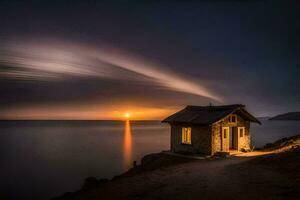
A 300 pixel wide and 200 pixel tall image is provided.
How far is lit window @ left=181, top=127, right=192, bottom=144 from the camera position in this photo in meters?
27.3

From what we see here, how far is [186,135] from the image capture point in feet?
91.5

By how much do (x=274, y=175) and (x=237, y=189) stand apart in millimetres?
3092

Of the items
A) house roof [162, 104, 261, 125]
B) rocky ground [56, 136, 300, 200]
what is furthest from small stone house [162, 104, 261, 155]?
rocky ground [56, 136, 300, 200]

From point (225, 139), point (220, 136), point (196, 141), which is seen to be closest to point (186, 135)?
point (196, 141)

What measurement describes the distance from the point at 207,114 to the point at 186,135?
3173 millimetres

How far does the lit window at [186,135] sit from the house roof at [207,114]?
3.68ft

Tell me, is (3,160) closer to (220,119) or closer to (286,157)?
(220,119)

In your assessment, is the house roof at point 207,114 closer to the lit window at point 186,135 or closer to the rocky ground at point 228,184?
the lit window at point 186,135

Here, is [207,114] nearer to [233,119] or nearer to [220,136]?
[220,136]

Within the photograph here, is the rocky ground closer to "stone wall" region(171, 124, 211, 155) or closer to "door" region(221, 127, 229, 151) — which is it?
"stone wall" region(171, 124, 211, 155)

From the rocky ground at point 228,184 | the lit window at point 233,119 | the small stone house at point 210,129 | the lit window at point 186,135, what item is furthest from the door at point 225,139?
the rocky ground at point 228,184

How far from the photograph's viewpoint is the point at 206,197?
1068 cm

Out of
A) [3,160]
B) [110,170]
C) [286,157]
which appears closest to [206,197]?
[286,157]

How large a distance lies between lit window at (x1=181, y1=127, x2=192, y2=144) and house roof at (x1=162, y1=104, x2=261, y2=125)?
1123 mm
